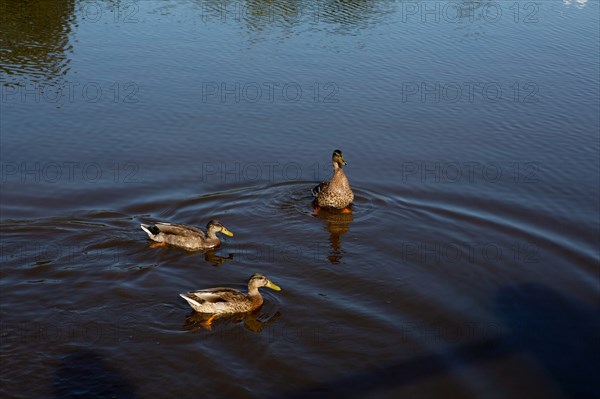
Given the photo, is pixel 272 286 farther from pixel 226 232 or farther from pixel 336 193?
pixel 336 193

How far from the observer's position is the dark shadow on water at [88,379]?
1041 cm

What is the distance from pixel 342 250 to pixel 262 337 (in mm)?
3578

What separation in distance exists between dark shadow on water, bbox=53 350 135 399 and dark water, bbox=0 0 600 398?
3 centimetres

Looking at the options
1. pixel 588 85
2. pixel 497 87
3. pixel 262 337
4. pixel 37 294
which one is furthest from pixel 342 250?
pixel 588 85

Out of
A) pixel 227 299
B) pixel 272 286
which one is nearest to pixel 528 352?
pixel 272 286

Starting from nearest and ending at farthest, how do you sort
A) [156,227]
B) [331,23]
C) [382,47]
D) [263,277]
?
1. [263,277]
2. [156,227]
3. [382,47]
4. [331,23]

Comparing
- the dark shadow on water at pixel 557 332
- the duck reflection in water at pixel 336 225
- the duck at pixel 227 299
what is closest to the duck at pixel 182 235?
the duck at pixel 227 299

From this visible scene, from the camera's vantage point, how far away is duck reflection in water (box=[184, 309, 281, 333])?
12.3m

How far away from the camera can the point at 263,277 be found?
1294 cm

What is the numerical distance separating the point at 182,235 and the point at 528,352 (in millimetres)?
6717

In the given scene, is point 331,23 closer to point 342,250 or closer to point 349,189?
point 349,189

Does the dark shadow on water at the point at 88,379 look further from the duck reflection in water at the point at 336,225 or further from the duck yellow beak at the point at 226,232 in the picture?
the duck reflection in water at the point at 336,225

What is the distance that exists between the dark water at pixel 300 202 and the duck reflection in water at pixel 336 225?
0.05m

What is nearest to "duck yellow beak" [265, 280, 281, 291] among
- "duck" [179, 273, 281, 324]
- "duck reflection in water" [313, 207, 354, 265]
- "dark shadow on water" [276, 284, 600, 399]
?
"duck" [179, 273, 281, 324]
